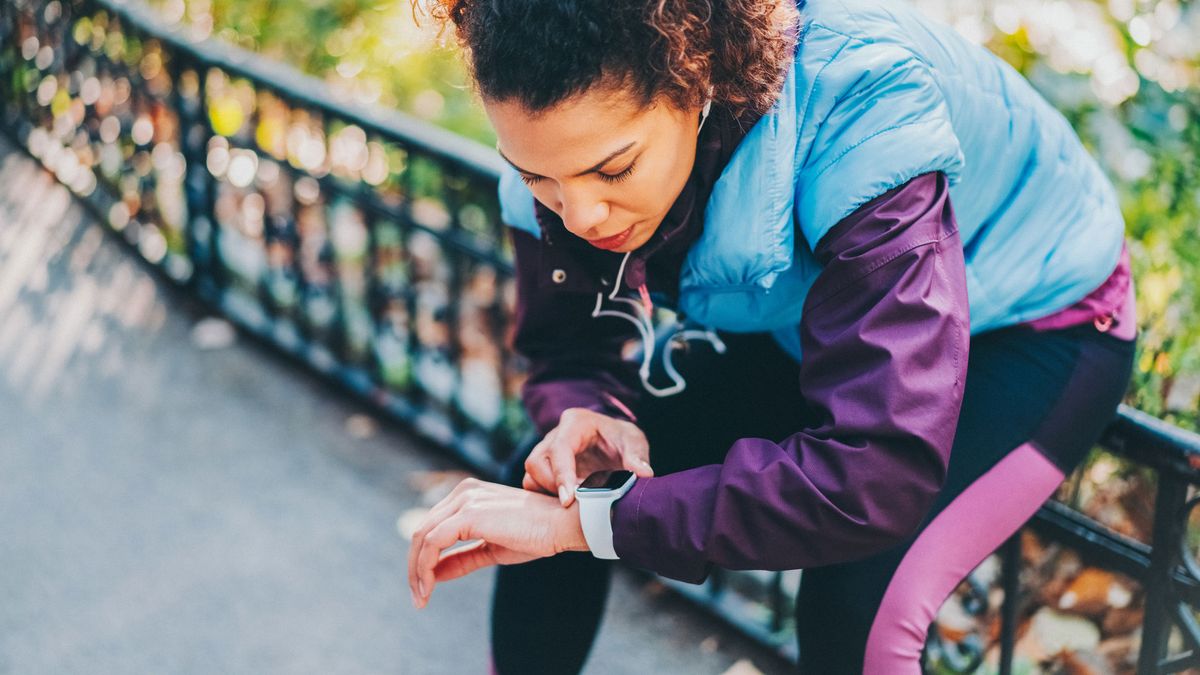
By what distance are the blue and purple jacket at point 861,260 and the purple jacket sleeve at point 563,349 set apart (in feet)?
0.59

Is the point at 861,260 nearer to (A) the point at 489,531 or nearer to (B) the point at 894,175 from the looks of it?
(B) the point at 894,175

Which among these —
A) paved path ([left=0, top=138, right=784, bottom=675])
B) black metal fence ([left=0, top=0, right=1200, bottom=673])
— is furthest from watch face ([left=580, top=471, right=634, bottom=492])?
paved path ([left=0, top=138, right=784, bottom=675])

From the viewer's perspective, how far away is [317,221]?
4961 millimetres

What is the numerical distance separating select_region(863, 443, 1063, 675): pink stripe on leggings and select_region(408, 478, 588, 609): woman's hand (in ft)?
1.59

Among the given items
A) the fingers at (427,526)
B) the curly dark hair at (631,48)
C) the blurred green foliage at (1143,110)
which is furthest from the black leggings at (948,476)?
the curly dark hair at (631,48)

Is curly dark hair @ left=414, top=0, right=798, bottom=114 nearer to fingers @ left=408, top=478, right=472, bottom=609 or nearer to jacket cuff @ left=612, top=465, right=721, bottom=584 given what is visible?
jacket cuff @ left=612, top=465, right=721, bottom=584

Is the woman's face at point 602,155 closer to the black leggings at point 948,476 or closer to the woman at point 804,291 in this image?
the woman at point 804,291

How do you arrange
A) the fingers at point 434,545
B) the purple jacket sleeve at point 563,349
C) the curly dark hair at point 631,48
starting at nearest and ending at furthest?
the curly dark hair at point 631,48 < the fingers at point 434,545 < the purple jacket sleeve at point 563,349

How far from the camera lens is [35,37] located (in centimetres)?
509

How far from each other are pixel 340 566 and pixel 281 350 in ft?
4.10

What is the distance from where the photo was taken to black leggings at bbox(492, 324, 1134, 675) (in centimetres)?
175

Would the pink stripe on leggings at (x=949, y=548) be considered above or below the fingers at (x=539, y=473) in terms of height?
above

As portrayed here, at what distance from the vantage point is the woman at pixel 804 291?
5.03ft

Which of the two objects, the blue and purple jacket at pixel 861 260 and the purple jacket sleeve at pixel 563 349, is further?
the purple jacket sleeve at pixel 563 349
